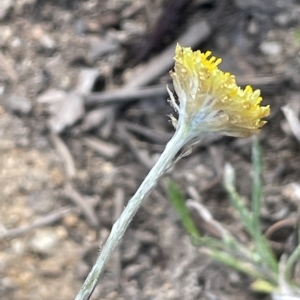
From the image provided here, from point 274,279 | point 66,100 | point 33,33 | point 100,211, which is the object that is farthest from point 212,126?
point 33,33

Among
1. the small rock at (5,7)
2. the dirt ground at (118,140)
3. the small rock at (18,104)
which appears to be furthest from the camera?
the small rock at (5,7)

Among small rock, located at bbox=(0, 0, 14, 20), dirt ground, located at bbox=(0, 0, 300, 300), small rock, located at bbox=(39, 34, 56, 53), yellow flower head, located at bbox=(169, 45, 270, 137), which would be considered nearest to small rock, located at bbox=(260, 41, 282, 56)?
dirt ground, located at bbox=(0, 0, 300, 300)

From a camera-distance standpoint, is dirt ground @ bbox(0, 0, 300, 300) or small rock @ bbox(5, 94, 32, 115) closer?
dirt ground @ bbox(0, 0, 300, 300)

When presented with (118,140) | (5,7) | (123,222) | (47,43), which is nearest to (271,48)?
(118,140)

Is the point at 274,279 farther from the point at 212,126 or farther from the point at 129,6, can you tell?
the point at 129,6

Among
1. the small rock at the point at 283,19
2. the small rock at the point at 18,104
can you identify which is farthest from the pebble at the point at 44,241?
the small rock at the point at 283,19

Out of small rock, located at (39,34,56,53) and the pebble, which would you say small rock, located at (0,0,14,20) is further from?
the pebble

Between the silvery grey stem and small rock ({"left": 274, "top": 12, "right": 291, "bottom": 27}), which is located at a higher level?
small rock ({"left": 274, "top": 12, "right": 291, "bottom": 27})

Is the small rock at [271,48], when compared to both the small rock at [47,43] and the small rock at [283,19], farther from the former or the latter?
the small rock at [47,43]
